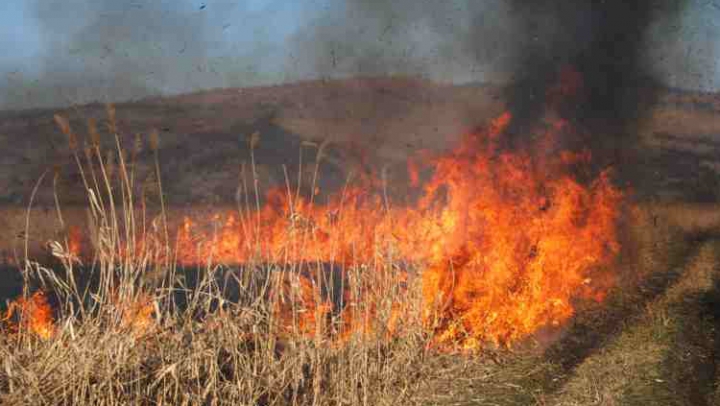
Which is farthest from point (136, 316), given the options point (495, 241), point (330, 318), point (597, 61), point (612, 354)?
point (597, 61)

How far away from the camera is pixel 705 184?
12039mm

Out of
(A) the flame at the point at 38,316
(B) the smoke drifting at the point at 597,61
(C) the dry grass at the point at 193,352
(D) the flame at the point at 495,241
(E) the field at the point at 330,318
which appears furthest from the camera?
(B) the smoke drifting at the point at 597,61

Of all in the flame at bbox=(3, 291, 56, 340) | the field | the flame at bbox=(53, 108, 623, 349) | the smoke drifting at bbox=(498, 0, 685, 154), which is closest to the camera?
the field

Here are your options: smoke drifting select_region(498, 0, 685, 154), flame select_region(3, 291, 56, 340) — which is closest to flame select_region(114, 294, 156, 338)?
flame select_region(3, 291, 56, 340)

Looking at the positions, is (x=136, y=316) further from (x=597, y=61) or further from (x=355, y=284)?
(x=597, y=61)

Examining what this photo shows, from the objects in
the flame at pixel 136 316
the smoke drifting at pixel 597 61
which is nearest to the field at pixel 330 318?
the flame at pixel 136 316

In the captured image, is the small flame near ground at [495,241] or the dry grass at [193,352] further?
the small flame near ground at [495,241]

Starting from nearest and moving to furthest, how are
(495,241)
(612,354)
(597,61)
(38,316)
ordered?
(612,354) < (38,316) < (495,241) < (597,61)

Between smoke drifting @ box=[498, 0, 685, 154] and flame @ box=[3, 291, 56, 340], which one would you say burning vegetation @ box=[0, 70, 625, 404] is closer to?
flame @ box=[3, 291, 56, 340]

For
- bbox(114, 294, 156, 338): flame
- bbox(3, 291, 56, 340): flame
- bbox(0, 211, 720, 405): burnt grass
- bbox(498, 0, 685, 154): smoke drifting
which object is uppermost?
bbox(498, 0, 685, 154): smoke drifting

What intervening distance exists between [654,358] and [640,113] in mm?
3540

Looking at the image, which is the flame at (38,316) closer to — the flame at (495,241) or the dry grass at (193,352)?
the dry grass at (193,352)

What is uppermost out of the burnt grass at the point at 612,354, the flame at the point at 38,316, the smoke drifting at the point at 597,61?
the smoke drifting at the point at 597,61

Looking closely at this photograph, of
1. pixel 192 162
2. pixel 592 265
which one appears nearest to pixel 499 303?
pixel 592 265
